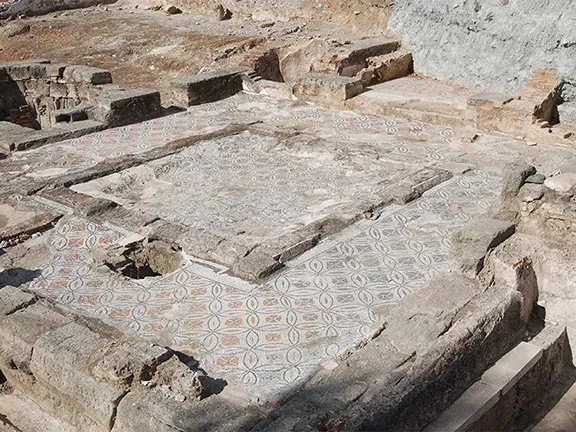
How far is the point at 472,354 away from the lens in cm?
377

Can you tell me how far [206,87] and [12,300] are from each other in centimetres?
574

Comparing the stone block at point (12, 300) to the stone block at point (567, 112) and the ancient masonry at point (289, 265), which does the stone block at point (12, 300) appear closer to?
the ancient masonry at point (289, 265)

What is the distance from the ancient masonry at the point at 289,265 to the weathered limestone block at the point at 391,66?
168cm

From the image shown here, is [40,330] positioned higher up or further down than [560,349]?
higher up

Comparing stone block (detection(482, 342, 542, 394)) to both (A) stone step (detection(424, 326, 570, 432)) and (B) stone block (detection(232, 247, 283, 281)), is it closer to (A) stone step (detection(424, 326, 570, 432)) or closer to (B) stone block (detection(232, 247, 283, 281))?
(A) stone step (detection(424, 326, 570, 432))

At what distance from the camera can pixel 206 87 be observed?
31.7 ft

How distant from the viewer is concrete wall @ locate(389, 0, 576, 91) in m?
9.19

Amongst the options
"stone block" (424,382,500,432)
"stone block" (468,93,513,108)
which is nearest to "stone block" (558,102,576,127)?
"stone block" (468,93,513,108)

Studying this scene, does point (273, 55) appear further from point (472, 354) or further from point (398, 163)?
point (472, 354)

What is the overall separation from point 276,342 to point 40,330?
4.57 ft

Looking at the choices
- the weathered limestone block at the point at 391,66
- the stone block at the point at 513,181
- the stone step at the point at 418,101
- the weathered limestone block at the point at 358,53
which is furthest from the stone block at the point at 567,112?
the stone block at the point at 513,181

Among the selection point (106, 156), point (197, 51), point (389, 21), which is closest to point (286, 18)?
point (197, 51)

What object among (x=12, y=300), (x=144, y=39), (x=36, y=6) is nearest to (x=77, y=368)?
(x=12, y=300)

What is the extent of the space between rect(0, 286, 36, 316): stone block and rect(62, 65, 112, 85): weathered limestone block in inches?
216
